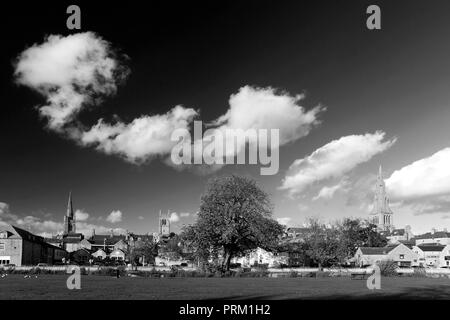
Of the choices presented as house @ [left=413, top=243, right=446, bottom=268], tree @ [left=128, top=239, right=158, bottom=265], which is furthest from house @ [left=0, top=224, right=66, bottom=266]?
house @ [left=413, top=243, right=446, bottom=268]

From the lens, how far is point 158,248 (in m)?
171

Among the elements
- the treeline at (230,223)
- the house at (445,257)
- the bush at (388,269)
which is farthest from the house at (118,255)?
the bush at (388,269)

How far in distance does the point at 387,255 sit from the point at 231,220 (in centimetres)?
6848

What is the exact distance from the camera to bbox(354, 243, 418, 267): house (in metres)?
117

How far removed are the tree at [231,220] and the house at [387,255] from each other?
180 ft

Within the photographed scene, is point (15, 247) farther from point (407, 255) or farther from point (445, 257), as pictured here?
point (445, 257)

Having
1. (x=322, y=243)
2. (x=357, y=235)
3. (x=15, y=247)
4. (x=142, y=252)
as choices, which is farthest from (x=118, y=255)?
(x=322, y=243)

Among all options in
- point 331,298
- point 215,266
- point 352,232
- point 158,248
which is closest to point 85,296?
point 331,298

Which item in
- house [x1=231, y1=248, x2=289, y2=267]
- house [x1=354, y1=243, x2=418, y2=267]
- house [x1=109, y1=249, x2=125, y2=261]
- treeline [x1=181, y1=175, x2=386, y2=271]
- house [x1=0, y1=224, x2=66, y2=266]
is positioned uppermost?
treeline [x1=181, y1=175, x2=386, y2=271]

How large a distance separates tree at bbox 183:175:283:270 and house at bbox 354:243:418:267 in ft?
180

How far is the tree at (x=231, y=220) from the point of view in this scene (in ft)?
229

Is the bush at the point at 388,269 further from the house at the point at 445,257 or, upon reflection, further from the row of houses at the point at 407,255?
the house at the point at 445,257

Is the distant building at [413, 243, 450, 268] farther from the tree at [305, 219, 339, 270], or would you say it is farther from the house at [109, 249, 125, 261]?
the house at [109, 249, 125, 261]
